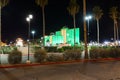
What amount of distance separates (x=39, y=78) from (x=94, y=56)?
697 inches

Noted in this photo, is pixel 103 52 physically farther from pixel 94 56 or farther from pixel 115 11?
pixel 115 11

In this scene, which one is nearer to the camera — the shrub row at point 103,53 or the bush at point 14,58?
the bush at point 14,58

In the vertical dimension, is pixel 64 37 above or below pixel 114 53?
above

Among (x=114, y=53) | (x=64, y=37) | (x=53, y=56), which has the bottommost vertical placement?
(x=53, y=56)

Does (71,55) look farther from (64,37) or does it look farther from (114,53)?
(64,37)

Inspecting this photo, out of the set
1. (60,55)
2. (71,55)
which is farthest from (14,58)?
(60,55)

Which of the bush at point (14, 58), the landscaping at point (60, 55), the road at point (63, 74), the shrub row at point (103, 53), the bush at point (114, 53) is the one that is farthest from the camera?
the bush at point (114, 53)

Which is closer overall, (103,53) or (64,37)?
(103,53)

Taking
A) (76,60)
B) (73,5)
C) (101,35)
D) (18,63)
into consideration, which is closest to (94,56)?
(76,60)

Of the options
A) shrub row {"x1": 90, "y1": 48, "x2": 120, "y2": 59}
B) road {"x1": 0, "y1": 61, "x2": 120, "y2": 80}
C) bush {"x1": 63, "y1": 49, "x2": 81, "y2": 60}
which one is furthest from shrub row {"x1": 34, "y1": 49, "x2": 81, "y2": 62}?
road {"x1": 0, "y1": 61, "x2": 120, "y2": 80}

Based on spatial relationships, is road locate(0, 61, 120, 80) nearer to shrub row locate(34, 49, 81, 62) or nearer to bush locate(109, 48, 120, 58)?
shrub row locate(34, 49, 81, 62)

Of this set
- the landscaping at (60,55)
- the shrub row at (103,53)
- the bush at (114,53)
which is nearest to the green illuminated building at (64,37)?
the bush at (114,53)

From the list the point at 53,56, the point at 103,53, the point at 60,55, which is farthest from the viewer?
the point at 103,53

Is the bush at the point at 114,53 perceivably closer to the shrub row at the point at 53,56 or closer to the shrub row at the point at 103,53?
the shrub row at the point at 103,53
